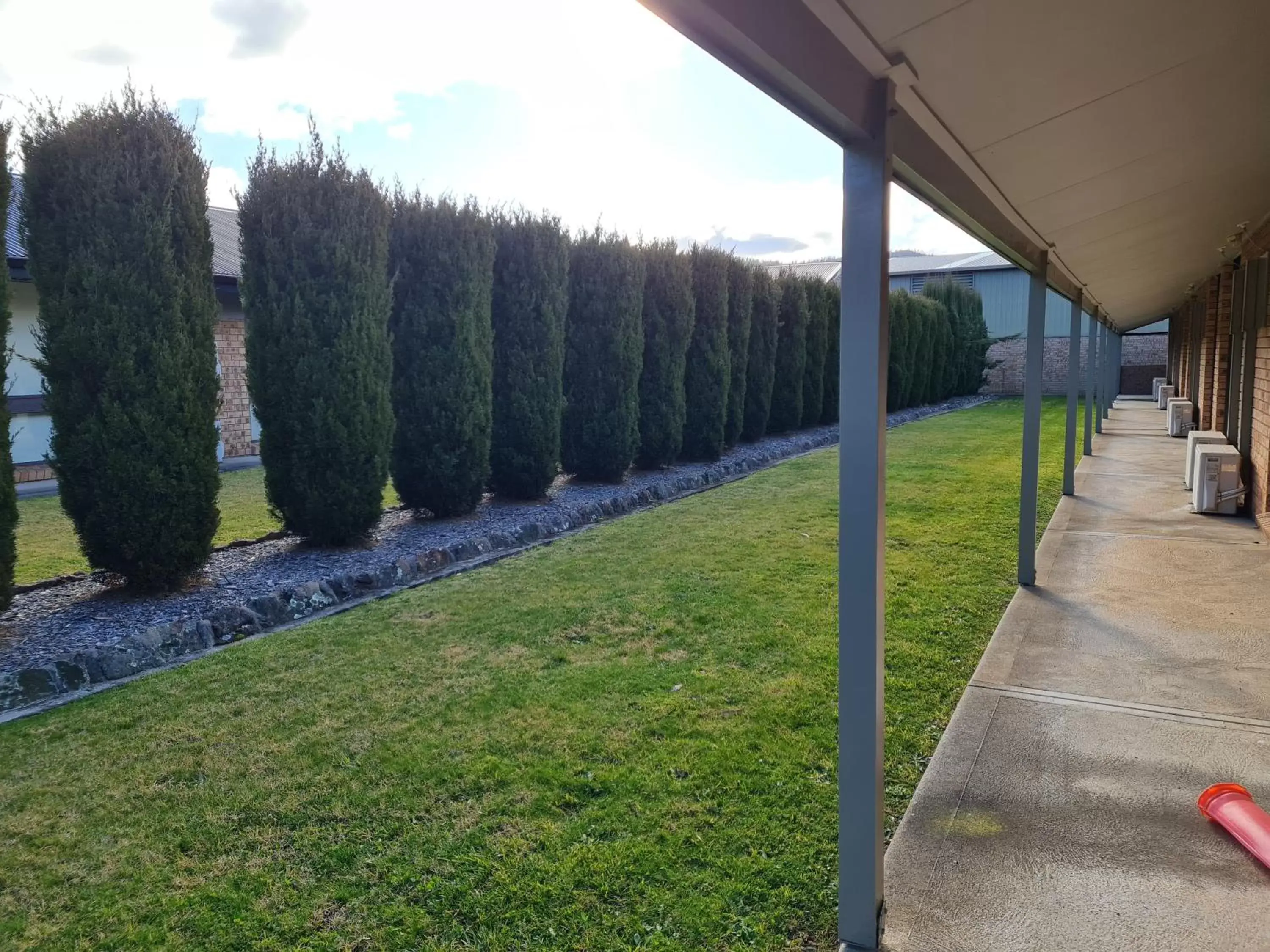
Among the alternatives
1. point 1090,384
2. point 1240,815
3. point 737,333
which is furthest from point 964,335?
point 1240,815

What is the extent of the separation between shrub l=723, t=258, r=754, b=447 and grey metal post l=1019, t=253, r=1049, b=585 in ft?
23.3

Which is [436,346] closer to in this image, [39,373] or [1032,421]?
[1032,421]

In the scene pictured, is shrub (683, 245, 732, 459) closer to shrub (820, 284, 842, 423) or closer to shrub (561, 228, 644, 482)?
shrub (561, 228, 644, 482)

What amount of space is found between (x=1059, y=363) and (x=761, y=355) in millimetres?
19740

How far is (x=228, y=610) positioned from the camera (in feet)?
17.3

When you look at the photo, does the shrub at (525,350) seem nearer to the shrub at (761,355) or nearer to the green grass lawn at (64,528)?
the green grass lawn at (64,528)

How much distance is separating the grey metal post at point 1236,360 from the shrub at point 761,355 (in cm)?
653

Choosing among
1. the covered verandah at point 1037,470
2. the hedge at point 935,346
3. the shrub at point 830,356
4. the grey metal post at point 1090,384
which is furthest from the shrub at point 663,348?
the hedge at point 935,346

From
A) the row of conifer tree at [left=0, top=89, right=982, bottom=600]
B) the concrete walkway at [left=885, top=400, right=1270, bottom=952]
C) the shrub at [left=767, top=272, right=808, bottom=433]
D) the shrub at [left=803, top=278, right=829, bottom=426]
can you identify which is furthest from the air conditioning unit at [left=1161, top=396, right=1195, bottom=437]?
the row of conifer tree at [left=0, top=89, right=982, bottom=600]

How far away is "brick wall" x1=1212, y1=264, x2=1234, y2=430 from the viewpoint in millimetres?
9938

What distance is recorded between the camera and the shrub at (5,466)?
4.84 metres

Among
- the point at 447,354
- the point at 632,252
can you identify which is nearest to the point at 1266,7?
the point at 447,354

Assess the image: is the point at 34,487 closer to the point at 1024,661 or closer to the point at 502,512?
the point at 502,512

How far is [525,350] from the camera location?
876 cm
